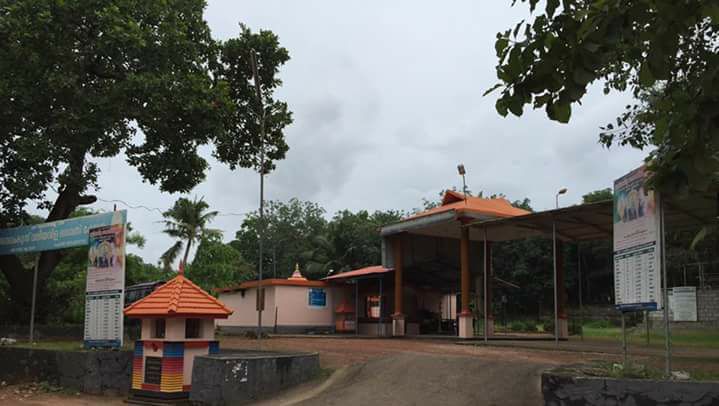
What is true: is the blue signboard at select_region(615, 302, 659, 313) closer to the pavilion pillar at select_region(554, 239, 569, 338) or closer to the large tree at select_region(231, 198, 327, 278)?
the pavilion pillar at select_region(554, 239, 569, 338)

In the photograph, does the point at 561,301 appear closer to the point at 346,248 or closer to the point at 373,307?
the point at 373,307

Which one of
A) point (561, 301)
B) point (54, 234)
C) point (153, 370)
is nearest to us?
point (153, 370)

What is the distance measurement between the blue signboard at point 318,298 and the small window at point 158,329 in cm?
1577

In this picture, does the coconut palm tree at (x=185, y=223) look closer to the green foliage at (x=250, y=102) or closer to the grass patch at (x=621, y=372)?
the green foliage at (x=250, y=102)

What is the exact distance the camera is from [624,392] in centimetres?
678

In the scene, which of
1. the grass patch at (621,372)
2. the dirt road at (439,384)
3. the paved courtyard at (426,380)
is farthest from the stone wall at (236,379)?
the grass patch at (621,372)

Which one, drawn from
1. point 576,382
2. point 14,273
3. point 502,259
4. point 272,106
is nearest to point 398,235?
point 272,106

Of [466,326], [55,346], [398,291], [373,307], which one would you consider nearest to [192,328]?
[55,346]

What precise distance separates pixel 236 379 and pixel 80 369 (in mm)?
4622

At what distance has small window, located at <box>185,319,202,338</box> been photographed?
41.0 ft

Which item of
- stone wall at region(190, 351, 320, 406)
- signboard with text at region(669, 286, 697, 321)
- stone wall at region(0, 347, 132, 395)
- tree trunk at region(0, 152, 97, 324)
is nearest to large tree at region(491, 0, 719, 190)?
stone wall at region(190, 351, 320, 406)

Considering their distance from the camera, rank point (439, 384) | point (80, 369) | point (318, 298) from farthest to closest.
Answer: point (318, 298), point (80, 369), point (439, 384)

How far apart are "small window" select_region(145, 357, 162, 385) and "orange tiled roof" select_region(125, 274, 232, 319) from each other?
2.81ft

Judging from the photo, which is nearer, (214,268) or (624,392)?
(624,392)
